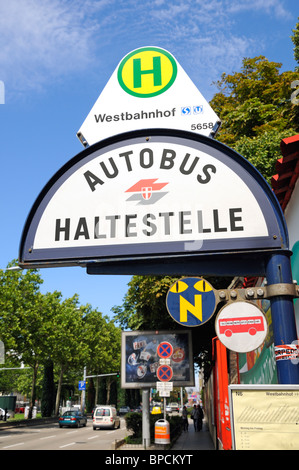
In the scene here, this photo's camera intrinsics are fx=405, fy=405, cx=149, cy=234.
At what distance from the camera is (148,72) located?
3.93 meters

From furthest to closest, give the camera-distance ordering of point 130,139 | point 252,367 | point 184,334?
point 184,334
point 252,367
point 130,139

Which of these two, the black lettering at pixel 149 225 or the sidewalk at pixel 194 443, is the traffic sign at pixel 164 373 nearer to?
the sidewalk at pixel 194 443

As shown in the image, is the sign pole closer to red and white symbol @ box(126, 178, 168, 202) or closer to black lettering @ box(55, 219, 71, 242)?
red and white symbol @ box(126, 178, 168, 202)

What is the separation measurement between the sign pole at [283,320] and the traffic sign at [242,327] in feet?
0.38

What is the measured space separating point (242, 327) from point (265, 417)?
1.99 ft

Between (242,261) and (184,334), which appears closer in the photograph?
(242,261)

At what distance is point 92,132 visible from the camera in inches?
150

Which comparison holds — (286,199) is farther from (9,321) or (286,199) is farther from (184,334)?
(9,321)

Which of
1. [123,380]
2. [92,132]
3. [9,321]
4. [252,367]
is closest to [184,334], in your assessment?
[123,380]

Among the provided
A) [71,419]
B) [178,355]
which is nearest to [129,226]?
[178,355]

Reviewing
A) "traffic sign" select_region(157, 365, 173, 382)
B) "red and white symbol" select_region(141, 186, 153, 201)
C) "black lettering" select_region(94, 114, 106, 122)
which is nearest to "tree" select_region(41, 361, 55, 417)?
"traffic sign" select_region(157, 365, 173, 382)

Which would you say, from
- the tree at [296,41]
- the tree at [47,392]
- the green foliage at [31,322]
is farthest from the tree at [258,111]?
the tree at [47,392]

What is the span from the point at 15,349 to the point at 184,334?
18.5m
